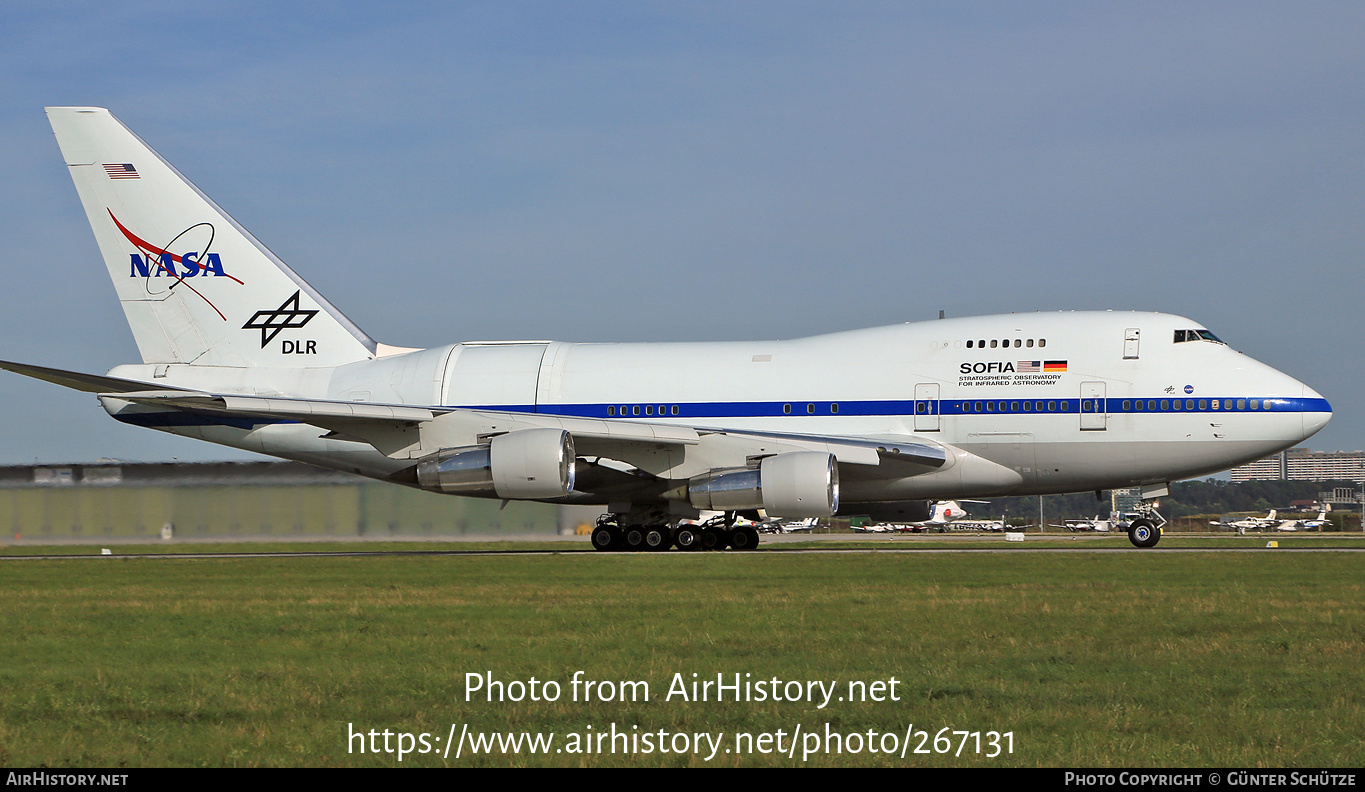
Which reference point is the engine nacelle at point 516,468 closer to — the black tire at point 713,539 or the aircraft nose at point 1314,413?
the black tire at point 713,539

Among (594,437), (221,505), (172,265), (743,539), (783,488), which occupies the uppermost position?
(172,265)

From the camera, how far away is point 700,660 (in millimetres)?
10398

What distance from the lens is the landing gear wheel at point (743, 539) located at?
29.7 metres

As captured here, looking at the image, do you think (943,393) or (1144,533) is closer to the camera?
(943,393)

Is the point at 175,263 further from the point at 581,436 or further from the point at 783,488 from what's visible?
the point at 783,488

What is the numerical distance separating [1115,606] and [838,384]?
45.2 ft

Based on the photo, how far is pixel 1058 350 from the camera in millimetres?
27016

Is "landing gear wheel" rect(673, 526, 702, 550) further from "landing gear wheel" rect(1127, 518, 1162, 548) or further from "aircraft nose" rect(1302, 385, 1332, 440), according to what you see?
"aircraft nose" rect(1302, 385, 1332, 440)

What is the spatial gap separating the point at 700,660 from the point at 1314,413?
2040 cm

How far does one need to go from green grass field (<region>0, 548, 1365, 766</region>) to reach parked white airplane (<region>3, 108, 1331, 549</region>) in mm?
6736

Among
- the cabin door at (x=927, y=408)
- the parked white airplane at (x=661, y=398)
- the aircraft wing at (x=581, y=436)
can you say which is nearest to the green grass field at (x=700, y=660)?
the aircraft wing at (x=581, y=436)

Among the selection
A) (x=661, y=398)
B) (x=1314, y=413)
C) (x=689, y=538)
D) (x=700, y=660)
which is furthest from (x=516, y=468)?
(x=1314, y=413)

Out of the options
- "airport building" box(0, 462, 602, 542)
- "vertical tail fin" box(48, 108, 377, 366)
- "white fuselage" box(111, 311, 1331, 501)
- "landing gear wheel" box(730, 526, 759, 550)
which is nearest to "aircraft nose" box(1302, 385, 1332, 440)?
"white fuselage" box(111, 311, 1331, 501)

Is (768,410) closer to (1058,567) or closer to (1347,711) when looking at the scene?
(1058,567)
